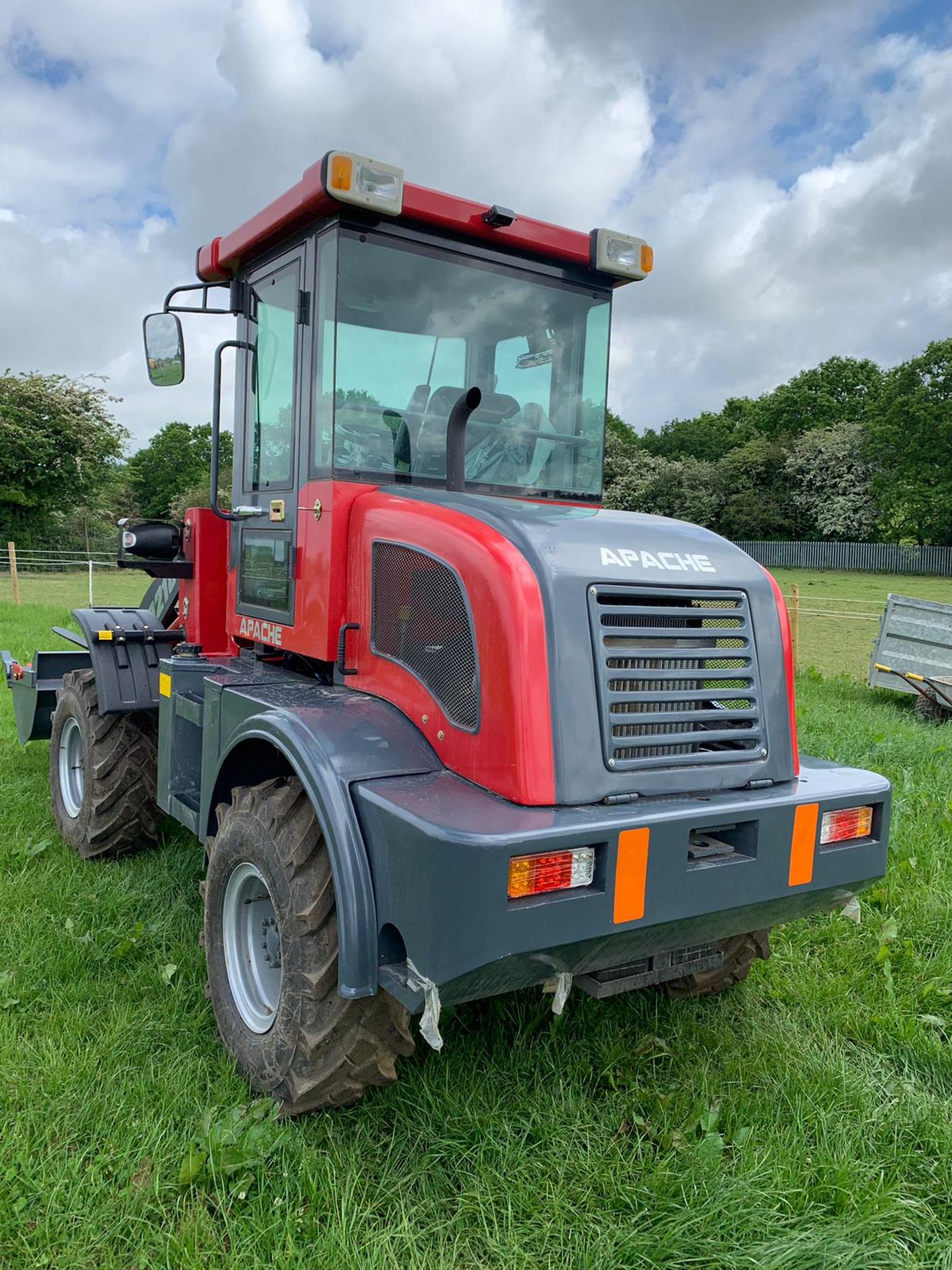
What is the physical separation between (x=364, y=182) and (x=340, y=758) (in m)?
1.83

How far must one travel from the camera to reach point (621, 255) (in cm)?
355

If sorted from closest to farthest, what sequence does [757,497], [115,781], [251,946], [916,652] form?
[251,946]
[115,781]
[916,652]
[757,497]

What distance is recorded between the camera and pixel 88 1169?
240 centimetres

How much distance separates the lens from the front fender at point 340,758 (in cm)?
229

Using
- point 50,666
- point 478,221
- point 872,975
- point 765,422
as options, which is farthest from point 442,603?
point 765,422

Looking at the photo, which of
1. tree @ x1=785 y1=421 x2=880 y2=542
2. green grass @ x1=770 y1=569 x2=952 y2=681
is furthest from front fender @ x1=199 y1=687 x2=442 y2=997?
tree @ x1=785 y1=421 x2=880 y2=542

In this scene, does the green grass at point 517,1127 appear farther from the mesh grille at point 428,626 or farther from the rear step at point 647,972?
the mesh grille at point 428,626

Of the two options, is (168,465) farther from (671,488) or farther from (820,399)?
(820,399)

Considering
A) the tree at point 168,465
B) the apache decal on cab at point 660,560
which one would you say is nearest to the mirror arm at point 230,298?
the apache decal on cab at point 660,560

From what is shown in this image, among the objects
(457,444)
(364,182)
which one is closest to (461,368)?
(457,444)

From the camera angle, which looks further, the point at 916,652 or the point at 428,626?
the point at 916,652

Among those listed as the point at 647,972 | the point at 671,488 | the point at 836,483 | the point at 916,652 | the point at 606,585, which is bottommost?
the point at 647,972

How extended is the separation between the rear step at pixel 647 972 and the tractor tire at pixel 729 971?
1.13ft

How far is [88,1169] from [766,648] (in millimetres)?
2323
